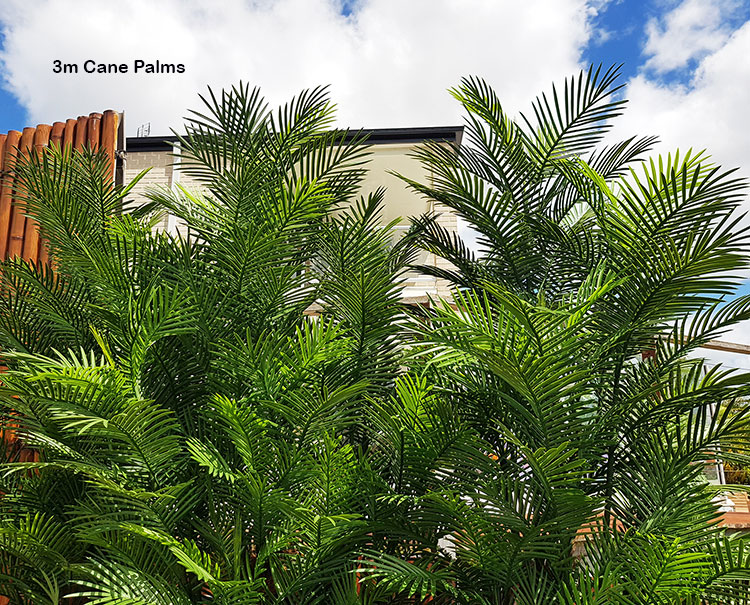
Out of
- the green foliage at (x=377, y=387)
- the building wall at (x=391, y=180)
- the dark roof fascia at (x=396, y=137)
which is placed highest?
the dark roof fascia at (x=396, y=137)

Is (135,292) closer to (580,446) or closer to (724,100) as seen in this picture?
(580,446)

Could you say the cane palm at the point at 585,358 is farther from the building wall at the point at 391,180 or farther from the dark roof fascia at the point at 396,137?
the dark roof fascia at the point at 396,137

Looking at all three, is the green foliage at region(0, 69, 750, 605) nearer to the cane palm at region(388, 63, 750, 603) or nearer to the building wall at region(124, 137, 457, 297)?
the cane palm at region(388, 63, 750, 603)

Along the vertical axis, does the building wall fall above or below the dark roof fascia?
below

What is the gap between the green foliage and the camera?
78.0 inches

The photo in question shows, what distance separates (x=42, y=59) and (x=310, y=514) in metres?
4.10

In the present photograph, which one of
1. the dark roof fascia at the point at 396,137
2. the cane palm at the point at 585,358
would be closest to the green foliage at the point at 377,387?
the cane palm at the point at 585,358

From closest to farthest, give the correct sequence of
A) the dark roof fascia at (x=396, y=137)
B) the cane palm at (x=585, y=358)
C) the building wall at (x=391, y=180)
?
the cane palm at (x=585, y=358)
the building wall at (x=391, y=180)
the dark roof fascia at (x=396, y=137)

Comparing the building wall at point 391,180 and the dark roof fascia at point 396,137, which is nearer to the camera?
the building wall at point 391,180

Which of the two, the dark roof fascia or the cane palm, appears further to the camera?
the dark roof fascia

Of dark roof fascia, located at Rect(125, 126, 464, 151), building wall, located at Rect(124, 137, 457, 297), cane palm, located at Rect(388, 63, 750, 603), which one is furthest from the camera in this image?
dark roof fascia, located at Rect(125, 126, 464, 151)

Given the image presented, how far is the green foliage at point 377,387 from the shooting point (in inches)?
78.0

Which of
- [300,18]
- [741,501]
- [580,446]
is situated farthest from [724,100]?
[580,446]

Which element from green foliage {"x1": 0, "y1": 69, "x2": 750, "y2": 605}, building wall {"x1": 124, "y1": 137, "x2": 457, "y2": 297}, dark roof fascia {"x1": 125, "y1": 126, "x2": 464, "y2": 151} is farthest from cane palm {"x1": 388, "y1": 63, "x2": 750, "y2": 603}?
dark roof fascia {"x1": 125, "y1": 126, "x2": 464, "y2": 151}
